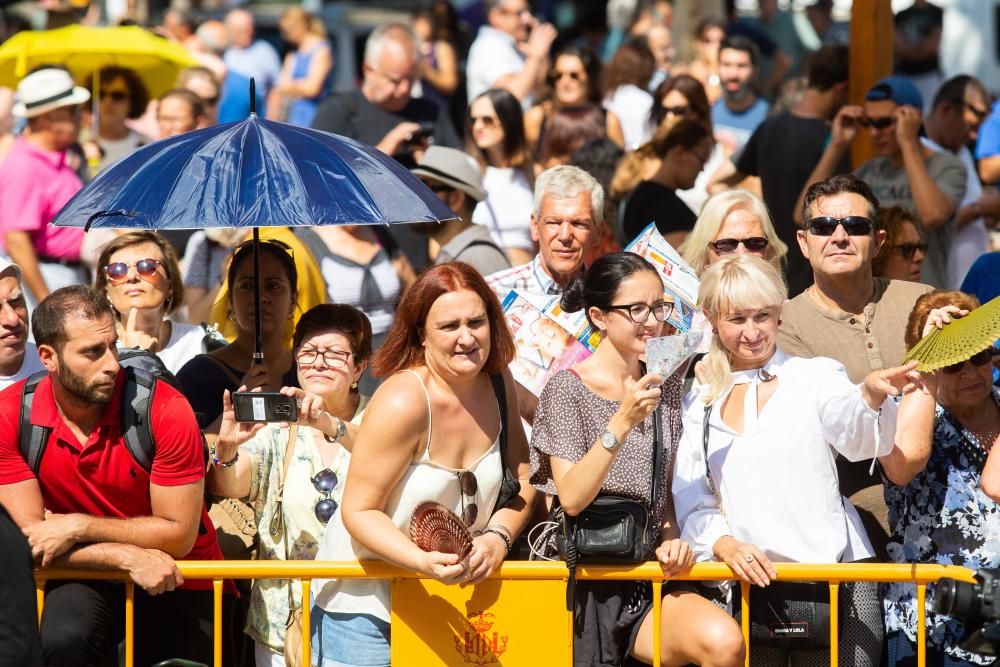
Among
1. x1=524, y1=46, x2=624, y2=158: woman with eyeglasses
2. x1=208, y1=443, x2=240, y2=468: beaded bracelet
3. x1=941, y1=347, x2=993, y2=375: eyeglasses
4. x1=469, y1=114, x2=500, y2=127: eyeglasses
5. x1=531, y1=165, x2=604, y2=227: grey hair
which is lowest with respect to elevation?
x1=208, y1=443, x2=240, y2=468: beaded bracelet

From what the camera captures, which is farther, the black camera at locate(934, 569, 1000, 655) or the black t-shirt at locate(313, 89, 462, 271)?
the black t-shirt at locate(313, 89, 462, 271)

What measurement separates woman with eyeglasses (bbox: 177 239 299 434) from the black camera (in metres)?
2.59

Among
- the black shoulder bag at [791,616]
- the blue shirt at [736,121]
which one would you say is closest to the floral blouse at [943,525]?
the black shoulder bag at [791,616]

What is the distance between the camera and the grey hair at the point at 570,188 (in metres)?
5.93

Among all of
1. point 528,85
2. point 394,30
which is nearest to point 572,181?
point 394,30

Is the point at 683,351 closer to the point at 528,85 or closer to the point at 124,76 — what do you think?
the point at 124,76

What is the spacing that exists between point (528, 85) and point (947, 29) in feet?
23.6

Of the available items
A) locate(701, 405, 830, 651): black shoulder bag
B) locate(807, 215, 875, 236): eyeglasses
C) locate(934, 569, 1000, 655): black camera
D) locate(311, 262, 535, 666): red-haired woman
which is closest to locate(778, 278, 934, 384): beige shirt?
locate(807, 215, 875, 236): eyeglasses

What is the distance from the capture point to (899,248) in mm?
6016

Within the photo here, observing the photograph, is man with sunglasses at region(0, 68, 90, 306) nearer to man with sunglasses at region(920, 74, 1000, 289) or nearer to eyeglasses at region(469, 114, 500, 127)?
eyeglasses at region(469, 114, 500, 127)

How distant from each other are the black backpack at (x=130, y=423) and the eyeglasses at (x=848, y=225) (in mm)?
2516

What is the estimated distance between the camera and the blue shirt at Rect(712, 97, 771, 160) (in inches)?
405

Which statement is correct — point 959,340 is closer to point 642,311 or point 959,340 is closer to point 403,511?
point 642,311

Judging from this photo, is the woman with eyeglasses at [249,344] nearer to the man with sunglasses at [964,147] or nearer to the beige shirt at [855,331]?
the beige shirt at [855,331]
